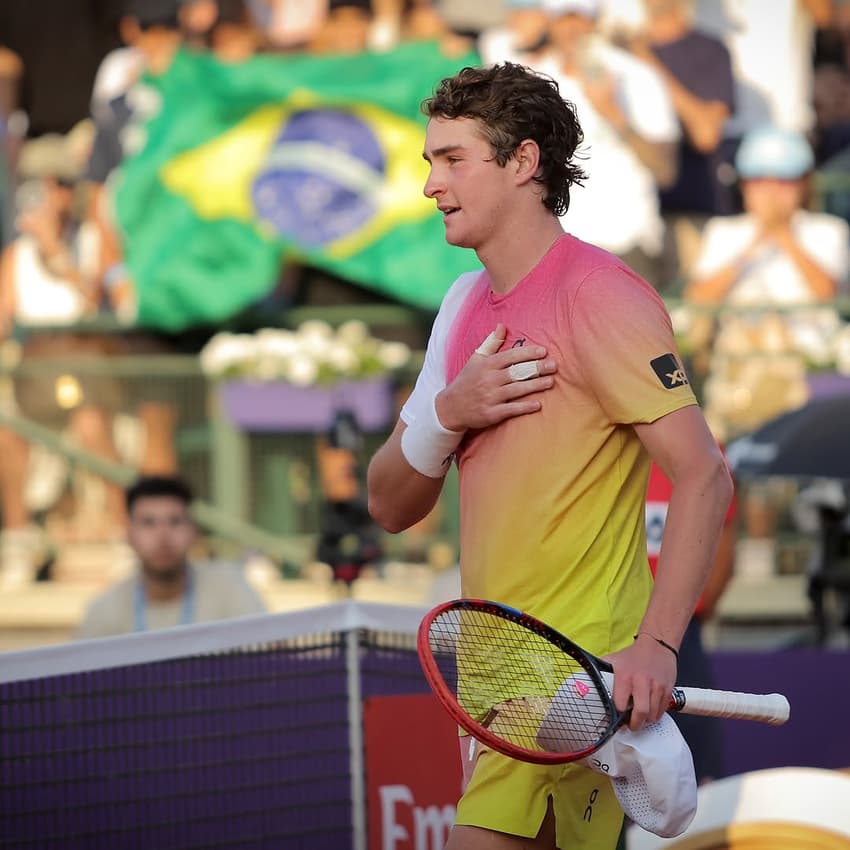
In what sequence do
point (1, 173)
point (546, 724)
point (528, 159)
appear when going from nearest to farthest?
1. point (546, 724)
2. point (528, 159)
3. point (1, 173)

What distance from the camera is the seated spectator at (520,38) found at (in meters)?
11.3

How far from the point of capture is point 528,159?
3.07 meters

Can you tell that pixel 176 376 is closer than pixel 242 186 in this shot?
Yes

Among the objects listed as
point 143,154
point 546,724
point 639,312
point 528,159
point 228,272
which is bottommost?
point 546,724

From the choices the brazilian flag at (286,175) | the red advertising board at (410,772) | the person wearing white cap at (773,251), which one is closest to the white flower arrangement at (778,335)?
the person wearing white cap at (773,251)

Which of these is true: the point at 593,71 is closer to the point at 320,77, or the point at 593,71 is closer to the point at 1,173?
the point at 320,77

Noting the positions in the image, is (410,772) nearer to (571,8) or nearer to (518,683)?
(518,683)

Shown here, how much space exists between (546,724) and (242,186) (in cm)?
915

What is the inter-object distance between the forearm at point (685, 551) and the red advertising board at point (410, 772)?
57.0 inches

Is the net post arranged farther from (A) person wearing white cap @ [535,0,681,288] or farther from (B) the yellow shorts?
(A) person wearing white cap @ [535,0,681,288]

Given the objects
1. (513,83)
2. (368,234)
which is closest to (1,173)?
(368,234)

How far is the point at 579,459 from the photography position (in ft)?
9.89

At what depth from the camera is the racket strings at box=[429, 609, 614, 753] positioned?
9.28ft

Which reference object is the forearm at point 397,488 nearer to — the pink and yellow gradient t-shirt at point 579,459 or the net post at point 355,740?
the pink and yellow gradient t-shirt at point 579,459
